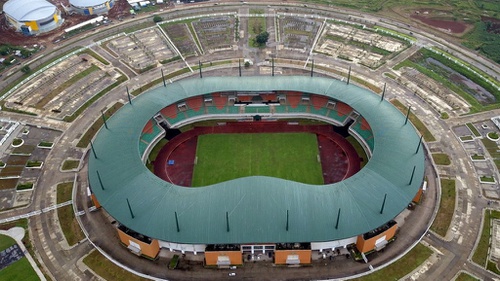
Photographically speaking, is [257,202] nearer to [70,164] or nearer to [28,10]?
[70,164]

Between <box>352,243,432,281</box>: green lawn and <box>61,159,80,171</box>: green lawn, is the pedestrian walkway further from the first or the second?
<box>352,243,432,281</box>: green lawn

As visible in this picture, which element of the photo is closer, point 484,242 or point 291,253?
point 291,253

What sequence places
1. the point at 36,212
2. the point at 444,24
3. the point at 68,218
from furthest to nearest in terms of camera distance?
the point at 444,24 → the point at 36,212 → the point at 68,218

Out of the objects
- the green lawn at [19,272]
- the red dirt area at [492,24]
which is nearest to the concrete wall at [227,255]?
the green lawn at [19,272]

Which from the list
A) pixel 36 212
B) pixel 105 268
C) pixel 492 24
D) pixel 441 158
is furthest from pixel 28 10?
pixel 492 24

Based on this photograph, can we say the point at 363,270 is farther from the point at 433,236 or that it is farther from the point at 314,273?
the point at 433,236

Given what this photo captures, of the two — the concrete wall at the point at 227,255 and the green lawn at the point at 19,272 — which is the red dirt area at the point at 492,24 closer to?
the concrete wall at the point at 227,255
